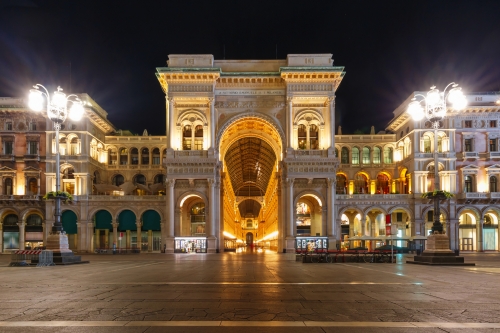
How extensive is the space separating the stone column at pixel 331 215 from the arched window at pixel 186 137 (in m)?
18.1

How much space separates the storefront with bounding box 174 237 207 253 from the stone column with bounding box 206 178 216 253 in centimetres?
60

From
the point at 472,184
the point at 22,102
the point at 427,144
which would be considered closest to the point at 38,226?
the point at 22,102

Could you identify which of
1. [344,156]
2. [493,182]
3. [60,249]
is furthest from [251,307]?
[344,156]

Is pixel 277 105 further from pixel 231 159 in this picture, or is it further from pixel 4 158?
pixel 4 158

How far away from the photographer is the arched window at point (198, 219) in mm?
69250

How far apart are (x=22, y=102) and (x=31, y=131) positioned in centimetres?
422

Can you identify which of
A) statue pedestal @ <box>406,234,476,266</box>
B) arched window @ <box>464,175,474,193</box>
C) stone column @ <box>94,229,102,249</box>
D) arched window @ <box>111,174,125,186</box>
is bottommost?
stone column @ <box>94,229,102,249</box>

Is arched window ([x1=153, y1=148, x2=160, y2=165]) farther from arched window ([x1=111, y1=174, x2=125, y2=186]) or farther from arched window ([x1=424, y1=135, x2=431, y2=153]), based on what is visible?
arched window ([x1=424, y1=135, x2=431, y2=153])

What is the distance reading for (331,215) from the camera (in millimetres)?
60594

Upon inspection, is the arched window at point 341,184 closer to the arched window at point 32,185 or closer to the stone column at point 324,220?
the stone column at point 324,220

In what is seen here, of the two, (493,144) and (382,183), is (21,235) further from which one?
(493,144)

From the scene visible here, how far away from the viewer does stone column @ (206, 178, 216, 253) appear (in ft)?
198

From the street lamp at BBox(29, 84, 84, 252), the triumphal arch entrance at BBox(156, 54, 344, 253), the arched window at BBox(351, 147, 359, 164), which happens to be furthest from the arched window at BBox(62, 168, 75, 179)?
the arched window at BBox(351, 147, 359, 164)

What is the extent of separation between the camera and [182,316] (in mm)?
10766
